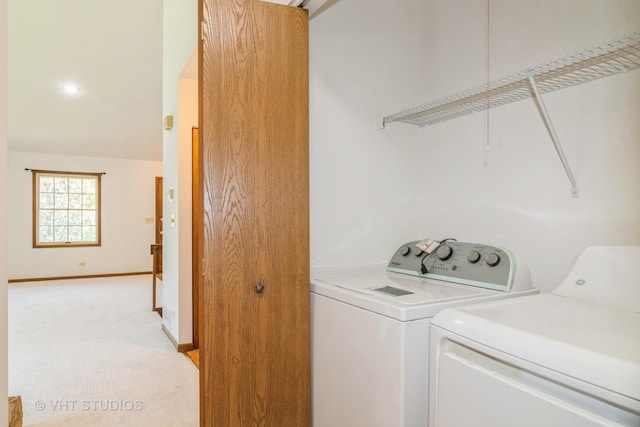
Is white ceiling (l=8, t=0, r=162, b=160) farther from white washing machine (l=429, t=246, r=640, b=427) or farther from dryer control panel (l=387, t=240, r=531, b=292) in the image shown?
white washing machine (l=429, t=246, r=640, b=427)

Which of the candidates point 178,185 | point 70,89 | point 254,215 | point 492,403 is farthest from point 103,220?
point 492,403

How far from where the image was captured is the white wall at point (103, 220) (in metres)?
6.86

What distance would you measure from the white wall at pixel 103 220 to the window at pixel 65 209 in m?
0.10

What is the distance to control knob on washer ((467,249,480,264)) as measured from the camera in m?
1.53

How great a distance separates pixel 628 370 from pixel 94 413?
99.8 inches

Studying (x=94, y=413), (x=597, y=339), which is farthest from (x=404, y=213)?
(x=94, y=413)

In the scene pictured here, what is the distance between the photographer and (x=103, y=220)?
7.55m

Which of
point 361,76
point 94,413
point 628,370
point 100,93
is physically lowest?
point 94,413

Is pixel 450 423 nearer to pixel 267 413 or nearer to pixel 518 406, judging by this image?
pixel 518 406

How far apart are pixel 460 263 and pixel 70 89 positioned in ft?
15.8

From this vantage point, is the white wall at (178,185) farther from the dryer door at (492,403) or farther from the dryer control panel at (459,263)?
the dryer door at (492,403)

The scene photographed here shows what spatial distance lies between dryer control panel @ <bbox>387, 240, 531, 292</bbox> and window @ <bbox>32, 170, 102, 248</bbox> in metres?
7.44

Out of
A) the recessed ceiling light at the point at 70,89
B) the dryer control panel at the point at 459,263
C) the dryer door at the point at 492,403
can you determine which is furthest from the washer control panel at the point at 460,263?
the recessed ceiling light at the point at 70,89

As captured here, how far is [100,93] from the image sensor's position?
15.0 feet
